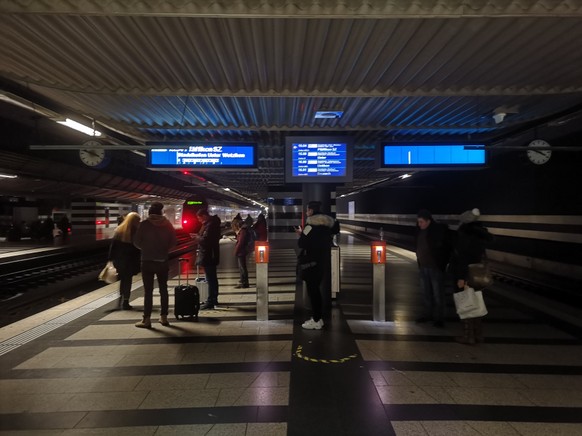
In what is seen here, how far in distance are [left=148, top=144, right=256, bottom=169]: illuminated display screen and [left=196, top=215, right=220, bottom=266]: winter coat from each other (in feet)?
5.24

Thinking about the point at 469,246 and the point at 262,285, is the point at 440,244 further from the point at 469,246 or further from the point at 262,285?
the point at 262,285

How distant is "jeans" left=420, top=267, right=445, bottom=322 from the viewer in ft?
18.1

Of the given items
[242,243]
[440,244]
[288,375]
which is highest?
[440,244]

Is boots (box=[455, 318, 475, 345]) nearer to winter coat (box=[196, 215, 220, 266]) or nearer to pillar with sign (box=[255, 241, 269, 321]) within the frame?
pillar with sign (box=[255, 241, 269, 321])

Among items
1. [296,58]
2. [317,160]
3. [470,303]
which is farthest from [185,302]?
[470,303]

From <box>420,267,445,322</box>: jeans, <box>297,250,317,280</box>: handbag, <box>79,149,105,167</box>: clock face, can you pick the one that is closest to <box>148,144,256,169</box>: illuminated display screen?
<box>79,149,105,167</box>: clock face

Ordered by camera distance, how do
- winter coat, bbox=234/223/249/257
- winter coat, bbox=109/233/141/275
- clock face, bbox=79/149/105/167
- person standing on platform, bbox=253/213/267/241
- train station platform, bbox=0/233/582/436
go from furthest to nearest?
1. person standing on platform, bbox=253/213/267/241
2. winter coat, bbox=234/223/249/257
3. clock face, bbox=79/149/105/167
4. winter coat, bbox=109/233/141/275
5. train station platform, bbox=0/233/582/436

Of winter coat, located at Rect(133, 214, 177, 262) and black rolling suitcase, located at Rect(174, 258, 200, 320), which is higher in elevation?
winter coat, located at Rect(133, 214, 177, 262)

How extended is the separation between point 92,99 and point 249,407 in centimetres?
577

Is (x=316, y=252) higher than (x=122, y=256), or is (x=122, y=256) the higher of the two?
(x=316, y=252)

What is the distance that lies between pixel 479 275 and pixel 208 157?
212 inches

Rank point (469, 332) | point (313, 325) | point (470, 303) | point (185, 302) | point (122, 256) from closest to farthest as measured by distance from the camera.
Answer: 1. point (470, 303)
2. point (469, 332)
3. point (313, 325)
4. point (185, 302)
5. point (122, 256)

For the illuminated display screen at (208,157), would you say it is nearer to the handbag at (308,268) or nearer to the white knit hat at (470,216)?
the handbag at (308,268)

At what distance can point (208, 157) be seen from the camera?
7723 mm
